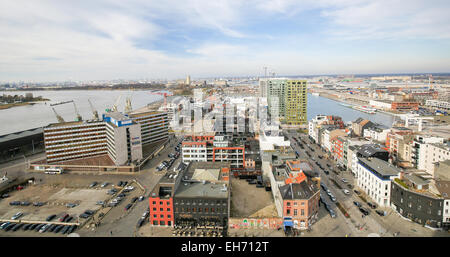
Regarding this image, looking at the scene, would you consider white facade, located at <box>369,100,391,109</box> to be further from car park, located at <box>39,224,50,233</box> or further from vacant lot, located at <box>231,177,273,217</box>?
car park, located at <box>39,224,50,233</box>

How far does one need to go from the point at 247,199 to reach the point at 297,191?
2580mm

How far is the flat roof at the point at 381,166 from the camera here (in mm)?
10633

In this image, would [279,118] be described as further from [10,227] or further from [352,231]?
[10,227]

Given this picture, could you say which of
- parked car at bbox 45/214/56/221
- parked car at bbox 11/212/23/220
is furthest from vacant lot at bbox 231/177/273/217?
parked car at bbox 11/212/23/220

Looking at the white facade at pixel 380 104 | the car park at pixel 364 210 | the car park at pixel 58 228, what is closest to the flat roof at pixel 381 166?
the car park at pixel 364 210

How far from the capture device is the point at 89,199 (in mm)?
11914

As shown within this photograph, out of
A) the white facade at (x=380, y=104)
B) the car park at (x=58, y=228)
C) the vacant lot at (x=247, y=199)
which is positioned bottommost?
the car park at (x=58, y=228)

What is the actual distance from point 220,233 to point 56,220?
6021 mm

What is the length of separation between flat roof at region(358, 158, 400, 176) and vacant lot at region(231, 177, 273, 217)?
4289 millimetres

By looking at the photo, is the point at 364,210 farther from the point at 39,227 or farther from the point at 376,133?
the point at 39,227

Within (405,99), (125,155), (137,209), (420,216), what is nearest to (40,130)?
(125,155)

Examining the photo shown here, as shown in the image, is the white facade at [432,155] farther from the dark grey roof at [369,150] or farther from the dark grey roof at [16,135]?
the dark grey roof at [16,135]

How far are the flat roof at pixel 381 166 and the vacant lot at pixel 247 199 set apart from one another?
4289 millimetres

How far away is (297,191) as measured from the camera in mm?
9477
